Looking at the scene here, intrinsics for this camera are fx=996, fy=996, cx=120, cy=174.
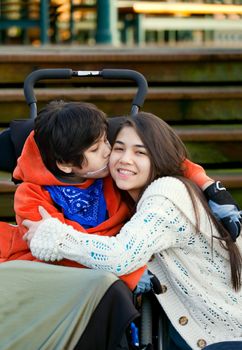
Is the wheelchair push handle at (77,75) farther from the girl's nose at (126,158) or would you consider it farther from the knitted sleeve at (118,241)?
the knitted sleeve at (118,241)

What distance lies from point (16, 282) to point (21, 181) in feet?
2.51

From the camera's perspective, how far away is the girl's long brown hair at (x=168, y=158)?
133 inches

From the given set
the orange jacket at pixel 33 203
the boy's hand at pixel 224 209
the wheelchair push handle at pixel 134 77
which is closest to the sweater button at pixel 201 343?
the boy's hand at pixel 224 209

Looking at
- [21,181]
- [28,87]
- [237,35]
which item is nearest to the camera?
[21,181]

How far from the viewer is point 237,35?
41.1 feet

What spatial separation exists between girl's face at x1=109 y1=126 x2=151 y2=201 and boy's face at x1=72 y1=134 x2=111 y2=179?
0.27 ft

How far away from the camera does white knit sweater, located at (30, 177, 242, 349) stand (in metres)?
3.16

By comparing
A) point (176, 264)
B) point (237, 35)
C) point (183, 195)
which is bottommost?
point (237, 35)

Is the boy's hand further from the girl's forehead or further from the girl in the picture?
the girl's forehead

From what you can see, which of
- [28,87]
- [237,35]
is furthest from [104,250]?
[237,35]

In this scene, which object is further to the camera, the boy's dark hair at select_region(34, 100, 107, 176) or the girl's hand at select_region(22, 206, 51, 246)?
the boy's dark hair at select_region(34, 100, 107, 176)

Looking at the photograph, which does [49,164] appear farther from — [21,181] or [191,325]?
[191,325]

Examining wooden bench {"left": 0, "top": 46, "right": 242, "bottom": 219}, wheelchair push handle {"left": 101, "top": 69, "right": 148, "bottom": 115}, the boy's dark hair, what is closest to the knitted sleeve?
the boy's dark hair

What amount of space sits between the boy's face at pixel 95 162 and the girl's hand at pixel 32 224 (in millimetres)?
235
